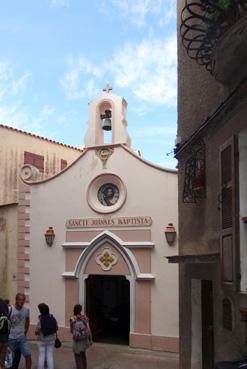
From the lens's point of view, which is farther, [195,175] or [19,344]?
[19,344]

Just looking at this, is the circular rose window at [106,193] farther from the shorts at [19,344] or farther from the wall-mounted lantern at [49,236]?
the shorts at [19,344]

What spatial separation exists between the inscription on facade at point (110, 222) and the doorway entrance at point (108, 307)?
1.51 meters

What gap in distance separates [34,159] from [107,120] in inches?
219

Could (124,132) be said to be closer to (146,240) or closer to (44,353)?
(146,240)

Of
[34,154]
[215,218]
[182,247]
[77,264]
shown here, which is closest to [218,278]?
[215,218]

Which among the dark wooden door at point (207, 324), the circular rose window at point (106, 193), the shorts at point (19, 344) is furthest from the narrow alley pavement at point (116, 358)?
the dark wooden door at point (207, 324)

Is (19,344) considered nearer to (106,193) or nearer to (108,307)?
(106,193)

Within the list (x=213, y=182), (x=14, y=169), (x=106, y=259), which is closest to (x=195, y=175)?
(x=213, y=182)

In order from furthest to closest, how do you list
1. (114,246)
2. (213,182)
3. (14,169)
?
(14,169) < (114,246) < (213,182)

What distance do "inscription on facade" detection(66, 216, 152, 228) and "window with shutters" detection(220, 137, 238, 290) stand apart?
7.72m

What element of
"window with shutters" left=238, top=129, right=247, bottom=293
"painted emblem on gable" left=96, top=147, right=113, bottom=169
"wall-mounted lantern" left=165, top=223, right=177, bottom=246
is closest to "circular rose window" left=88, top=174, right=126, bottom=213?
"painted emblem on gable" left=96, top=147, right=113, bottom=169

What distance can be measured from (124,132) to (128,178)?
141 cm

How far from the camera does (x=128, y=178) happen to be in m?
14.2

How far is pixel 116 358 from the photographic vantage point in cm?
1254
